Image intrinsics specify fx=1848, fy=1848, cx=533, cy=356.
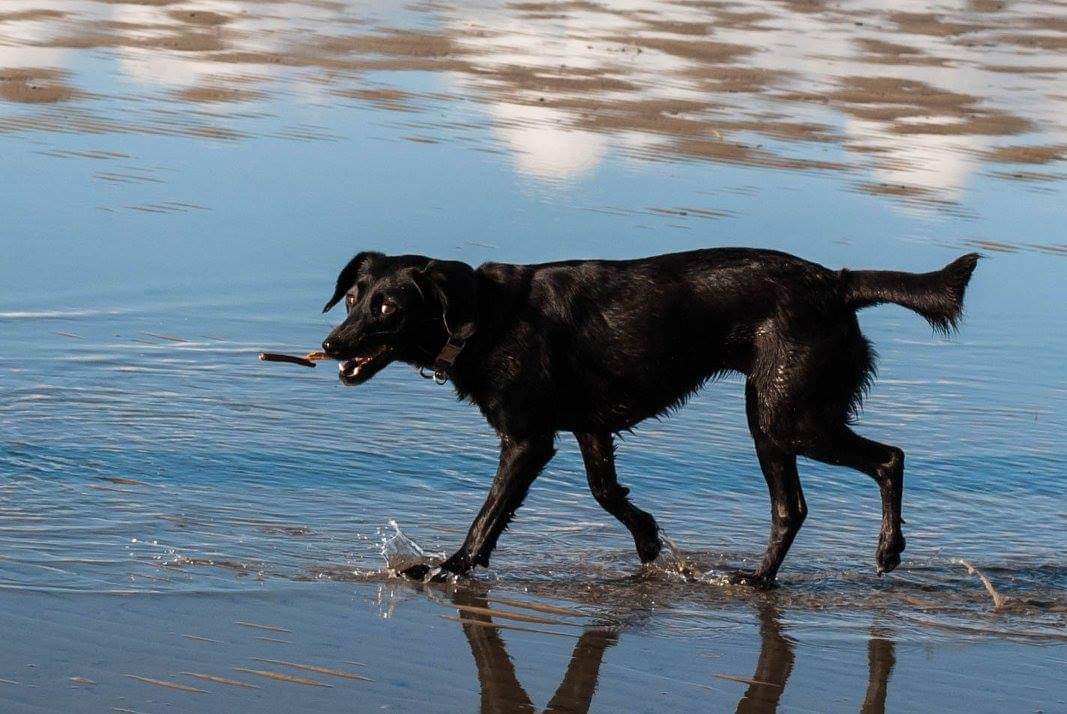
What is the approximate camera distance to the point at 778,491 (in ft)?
19.8

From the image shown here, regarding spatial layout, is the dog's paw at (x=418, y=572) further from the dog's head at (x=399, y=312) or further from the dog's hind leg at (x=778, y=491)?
the dog's hind leg at (x=778, y=491)

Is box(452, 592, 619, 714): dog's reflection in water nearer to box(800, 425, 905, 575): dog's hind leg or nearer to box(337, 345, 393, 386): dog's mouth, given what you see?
box(337, 345, 393, 386): dog's mouth

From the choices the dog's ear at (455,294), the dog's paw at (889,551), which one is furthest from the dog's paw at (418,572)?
the dog's paw at (889,551)

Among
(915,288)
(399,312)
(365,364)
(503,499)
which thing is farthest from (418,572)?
(915,288)

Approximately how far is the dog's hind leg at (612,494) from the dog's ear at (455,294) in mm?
657

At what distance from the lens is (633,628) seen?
5285mm

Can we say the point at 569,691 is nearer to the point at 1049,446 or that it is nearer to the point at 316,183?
the point at 1049,446

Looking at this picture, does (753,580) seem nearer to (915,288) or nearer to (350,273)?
(915,288)

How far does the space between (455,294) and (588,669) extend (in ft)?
4.44

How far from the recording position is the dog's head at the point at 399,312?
5.72m

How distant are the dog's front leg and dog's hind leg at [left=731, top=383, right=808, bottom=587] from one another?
0.67 metres

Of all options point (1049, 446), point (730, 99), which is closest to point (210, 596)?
point (1049, 446)

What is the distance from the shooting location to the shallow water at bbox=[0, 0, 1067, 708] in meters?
5.95

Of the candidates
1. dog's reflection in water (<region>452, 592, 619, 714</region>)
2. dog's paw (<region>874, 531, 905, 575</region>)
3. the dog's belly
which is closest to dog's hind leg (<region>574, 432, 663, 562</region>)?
the dog's belly
